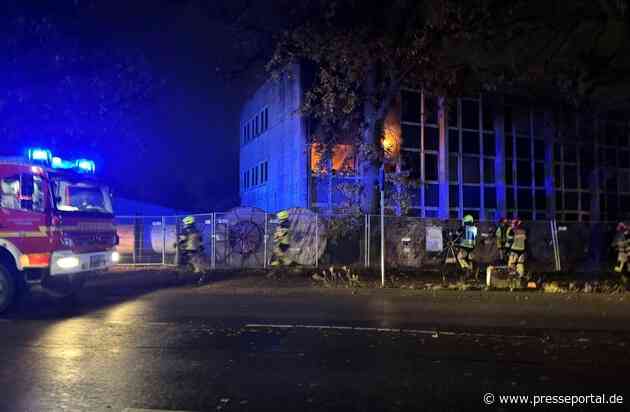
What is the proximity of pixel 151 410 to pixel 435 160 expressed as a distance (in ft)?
69.6

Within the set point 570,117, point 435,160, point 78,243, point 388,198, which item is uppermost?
point 570,117

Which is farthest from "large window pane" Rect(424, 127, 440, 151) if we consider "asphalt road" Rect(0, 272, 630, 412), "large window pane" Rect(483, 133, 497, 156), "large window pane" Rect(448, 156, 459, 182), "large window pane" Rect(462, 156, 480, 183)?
"asphalt road" Rect(0, 272, 630, 412)

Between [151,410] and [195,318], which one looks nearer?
[151,410]

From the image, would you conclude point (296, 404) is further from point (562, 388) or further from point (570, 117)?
point (570, 117)

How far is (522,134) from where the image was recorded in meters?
26.6

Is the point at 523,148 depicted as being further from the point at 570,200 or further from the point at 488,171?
the point at 570,200

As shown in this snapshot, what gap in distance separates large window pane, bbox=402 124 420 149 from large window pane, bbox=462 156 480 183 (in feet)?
8.32

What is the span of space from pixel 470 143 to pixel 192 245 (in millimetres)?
13634

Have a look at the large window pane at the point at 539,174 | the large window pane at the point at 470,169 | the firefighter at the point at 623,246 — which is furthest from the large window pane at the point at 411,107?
the firefighter at the point at 623,246

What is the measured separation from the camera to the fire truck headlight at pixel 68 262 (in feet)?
34.8

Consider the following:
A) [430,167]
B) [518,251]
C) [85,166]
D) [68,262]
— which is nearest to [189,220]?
[85,166]

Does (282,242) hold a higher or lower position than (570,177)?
lower

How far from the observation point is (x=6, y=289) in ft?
34.5

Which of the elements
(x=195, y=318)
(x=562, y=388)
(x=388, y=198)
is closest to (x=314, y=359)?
(x=562, y=388)
